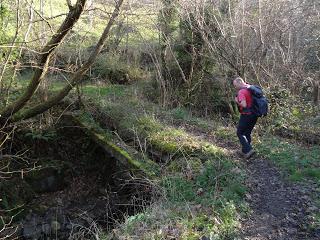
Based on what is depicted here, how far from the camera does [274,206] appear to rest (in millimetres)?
7102

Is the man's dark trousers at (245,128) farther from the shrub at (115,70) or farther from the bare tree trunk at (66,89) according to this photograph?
the shrub at (115,70)

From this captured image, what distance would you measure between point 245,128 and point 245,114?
14.0 inches

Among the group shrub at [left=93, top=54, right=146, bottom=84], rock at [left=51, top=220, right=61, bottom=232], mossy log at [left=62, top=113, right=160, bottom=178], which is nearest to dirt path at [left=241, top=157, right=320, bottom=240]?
mossy log at [left=62, top=113, right=160, bottom=178]

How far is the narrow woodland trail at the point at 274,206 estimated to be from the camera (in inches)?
249

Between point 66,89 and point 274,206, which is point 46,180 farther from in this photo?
point 274,206

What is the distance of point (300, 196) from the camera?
7348 mm

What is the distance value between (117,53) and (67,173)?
22.5 feet

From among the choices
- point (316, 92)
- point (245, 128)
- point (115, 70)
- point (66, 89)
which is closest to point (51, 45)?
point (66, 89)

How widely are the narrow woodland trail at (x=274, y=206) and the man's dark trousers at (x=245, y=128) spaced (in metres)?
0.38

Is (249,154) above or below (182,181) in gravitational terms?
above

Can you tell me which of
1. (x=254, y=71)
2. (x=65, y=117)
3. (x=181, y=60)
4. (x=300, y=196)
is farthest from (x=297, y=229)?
(x=181, y=60)

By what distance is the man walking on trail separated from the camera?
8516 millimetres

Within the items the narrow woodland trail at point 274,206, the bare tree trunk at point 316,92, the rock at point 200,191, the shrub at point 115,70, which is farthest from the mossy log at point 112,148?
the bare tree trunk at point 316,92

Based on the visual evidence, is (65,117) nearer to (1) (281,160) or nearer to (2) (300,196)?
(1) (281,160)
